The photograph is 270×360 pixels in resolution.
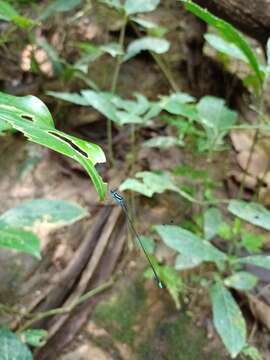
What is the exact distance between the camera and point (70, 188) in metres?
1.96

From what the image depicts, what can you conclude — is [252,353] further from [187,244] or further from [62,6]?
[62,6]

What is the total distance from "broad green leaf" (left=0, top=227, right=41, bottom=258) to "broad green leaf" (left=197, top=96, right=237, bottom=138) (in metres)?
0.68

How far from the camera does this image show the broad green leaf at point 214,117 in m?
1.44

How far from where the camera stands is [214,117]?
1470mm

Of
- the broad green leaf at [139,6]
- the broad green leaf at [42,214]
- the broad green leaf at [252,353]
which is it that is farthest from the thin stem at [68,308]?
the broad green leaf at [139,6]

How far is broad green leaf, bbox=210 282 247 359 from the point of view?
115cm

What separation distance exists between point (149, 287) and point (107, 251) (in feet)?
0.77

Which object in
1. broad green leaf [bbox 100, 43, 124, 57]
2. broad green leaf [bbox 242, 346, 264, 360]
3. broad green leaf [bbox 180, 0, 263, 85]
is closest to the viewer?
broad green leaf [bbox 180, 0, 263, 85]

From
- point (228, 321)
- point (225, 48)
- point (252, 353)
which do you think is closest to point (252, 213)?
point (228, 321)

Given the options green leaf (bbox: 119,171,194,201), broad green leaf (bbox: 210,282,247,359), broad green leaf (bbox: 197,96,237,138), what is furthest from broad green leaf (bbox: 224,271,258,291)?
broad green leaf (bbox: 197,96,237,138)

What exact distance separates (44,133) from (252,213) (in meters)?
0.71

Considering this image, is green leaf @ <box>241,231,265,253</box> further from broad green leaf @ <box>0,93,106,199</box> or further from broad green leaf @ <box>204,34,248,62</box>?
broad green leaf @ <box>0,93,106,199</box>

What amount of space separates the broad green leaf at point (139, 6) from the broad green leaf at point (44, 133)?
97cm

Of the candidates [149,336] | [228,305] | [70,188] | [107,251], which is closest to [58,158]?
[70,188]
